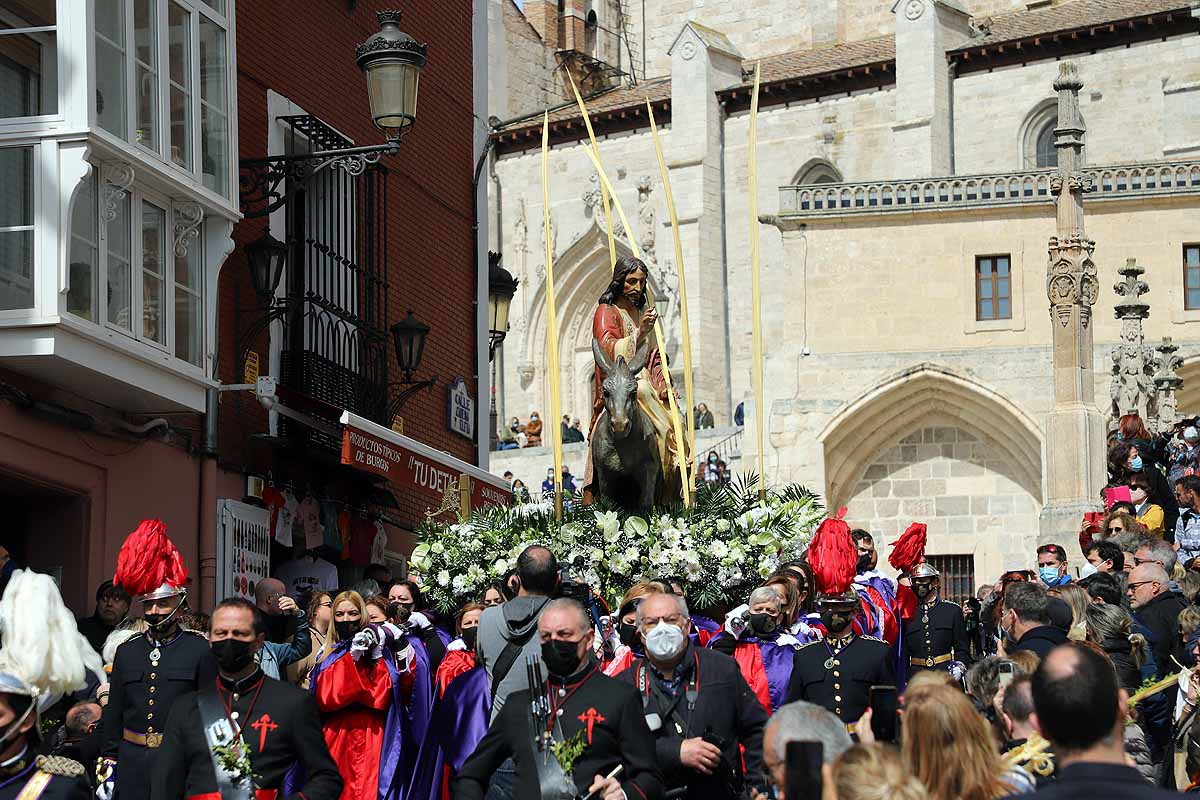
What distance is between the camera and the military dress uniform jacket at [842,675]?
10086 mm

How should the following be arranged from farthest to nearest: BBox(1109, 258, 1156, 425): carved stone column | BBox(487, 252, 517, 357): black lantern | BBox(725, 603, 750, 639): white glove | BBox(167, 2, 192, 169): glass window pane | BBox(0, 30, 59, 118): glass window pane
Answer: BBox(1109, 258, 1156, 425): carved stone column, BBox(487, 252, 517, 357): black lantern, BBox(167, 2, 192, 169): glass window pane, BBox(0, 30, 59, 118): glass window pane, BBox(725, 603, 750, 639): white glove

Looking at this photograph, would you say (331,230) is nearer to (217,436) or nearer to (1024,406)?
(217,436)

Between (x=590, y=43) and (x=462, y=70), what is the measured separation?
134 ft

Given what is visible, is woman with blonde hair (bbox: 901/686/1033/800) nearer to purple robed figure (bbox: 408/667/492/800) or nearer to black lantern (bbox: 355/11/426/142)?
purple robed figure (bbox: 408/667/492/800)

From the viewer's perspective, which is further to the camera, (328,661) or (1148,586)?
(1148,586)

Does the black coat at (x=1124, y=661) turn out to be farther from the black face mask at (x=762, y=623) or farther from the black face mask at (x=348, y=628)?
the black face mask at (x=348, y=628)

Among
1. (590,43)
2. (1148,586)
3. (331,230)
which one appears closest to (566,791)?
(1148,586)

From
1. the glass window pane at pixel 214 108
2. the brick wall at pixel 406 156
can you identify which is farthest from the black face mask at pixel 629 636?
the brick wall at pixel 406 156

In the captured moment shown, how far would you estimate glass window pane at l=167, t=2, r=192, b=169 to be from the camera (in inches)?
608

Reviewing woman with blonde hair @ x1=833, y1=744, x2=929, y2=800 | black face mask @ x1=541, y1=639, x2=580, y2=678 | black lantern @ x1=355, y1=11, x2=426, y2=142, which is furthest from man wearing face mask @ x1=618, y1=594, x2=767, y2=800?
black lantern @ x1=355, y1=11, x2=426, y2=142

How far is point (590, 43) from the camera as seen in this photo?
205ft

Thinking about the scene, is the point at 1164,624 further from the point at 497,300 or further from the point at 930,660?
the point at 497,300

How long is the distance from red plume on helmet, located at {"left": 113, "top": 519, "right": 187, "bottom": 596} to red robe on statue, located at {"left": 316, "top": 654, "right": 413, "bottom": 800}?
2.93 ft

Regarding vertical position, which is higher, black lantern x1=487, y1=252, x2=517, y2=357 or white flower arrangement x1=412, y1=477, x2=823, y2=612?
black lantern x1=487, y1=252, x2=517, y2=357
